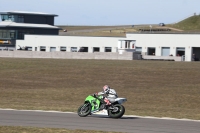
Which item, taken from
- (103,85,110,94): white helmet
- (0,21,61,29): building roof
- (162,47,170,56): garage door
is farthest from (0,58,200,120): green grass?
Answer: (0,21,61,29): building roof

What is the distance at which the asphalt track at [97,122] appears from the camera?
19328mm

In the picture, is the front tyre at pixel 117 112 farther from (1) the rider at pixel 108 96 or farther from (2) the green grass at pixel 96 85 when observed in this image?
(2) the green grass at pixel 96 85

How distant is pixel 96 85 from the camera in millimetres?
47156

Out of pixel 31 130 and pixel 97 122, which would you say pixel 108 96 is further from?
pixel 31 130

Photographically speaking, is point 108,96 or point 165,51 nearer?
point 108,96

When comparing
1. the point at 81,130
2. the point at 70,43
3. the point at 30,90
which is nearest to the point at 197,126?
the point at 81,130

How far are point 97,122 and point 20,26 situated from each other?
109 metres

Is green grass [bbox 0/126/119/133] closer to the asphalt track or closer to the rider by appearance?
the asphalt track

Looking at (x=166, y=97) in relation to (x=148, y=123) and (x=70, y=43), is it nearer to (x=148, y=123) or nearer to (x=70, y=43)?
(x=148, y=123)

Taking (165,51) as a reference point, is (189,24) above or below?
above

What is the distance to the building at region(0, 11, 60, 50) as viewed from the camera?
126m

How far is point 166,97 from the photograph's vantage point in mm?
39031

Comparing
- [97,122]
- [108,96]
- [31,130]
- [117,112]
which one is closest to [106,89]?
[108,96]

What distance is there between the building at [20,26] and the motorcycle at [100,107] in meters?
102
